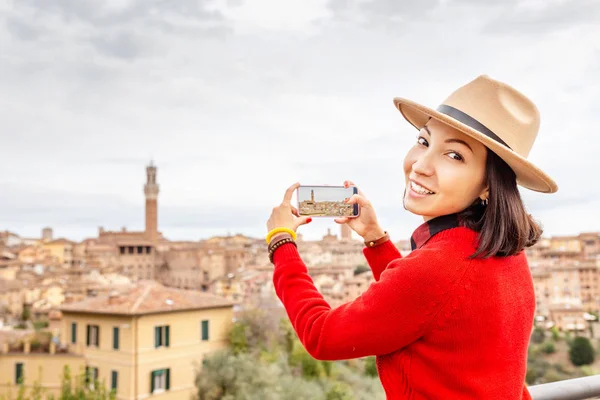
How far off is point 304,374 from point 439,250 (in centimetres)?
1437

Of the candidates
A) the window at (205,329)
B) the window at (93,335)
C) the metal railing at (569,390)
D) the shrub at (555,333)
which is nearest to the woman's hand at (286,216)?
the metal railing at (569,390)

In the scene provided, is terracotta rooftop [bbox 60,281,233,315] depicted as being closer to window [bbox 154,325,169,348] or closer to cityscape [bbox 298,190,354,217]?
window [bbox 154,325,169,348]

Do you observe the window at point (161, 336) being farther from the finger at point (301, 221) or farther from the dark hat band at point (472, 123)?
the dark hat band at point (472, 123)

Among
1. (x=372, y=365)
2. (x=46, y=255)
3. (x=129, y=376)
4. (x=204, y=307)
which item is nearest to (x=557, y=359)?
(x=372, y=365)

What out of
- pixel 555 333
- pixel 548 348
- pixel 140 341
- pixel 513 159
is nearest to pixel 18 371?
pixel 140 341

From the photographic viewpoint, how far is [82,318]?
14.2 m

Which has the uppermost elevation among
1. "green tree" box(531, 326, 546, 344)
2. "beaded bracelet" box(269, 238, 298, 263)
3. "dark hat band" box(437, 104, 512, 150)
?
"dark hat band" box(437, 104, 512, 150)

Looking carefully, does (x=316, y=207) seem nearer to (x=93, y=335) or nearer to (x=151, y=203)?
(x=93, y=335)

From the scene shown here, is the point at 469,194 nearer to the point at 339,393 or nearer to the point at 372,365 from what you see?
the point at 339,393

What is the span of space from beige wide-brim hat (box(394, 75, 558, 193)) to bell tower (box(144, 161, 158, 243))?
52.1 m

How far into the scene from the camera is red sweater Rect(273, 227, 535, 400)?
0.73m

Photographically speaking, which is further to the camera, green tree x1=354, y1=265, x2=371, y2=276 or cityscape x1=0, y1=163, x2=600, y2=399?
green tree x1=354, y1=265, x2=371, y2=276

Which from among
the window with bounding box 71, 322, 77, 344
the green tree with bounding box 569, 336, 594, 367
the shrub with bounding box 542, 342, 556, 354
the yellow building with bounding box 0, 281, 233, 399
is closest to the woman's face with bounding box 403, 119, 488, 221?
the yellow building with bounding box 0, 281, 233, 399

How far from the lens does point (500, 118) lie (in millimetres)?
832
